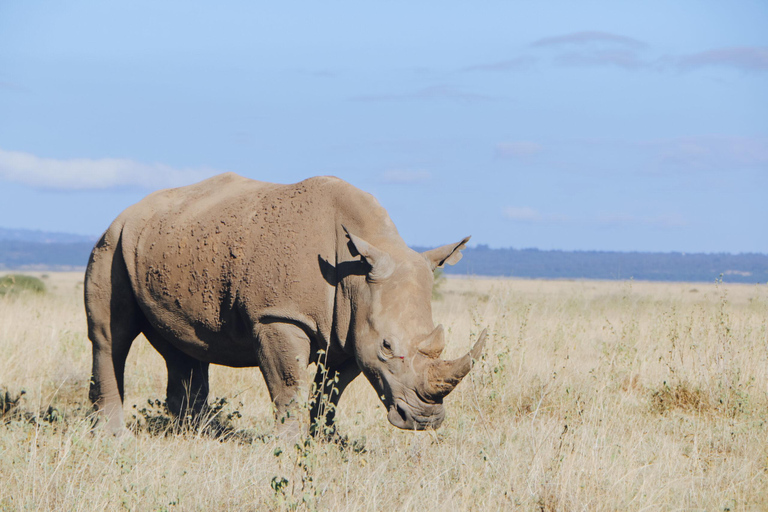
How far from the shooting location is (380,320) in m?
5.87

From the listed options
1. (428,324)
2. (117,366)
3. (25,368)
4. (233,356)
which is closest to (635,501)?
(428,324)

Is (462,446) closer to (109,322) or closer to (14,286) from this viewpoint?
(109,322)

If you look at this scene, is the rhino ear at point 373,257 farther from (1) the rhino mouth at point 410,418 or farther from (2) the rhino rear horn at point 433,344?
(1) the rhino mouth at point 410,418

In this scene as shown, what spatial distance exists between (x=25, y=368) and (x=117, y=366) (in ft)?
7.70

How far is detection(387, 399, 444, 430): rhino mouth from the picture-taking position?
567 centimetres

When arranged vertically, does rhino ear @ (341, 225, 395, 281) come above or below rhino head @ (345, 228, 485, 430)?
above

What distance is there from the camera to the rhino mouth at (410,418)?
567 cm

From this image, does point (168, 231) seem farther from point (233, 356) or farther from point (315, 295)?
point (315, 295)

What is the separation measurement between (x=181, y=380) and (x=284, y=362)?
213 centimetres

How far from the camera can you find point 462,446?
6.18 metres

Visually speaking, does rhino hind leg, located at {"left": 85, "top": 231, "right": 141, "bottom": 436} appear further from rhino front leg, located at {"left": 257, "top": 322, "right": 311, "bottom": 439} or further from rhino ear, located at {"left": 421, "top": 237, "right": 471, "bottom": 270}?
rhino ear, located at {"left": 421, "top": 237, "right": 471, "bottom": 270}

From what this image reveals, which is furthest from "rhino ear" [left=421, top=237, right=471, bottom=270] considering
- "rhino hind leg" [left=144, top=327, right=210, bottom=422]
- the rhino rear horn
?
"rhino hind leg" [left=144, top=327, right=210, bottom=422]

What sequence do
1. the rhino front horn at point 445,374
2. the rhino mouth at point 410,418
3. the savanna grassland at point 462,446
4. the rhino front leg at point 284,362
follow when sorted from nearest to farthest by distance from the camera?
the savanna grassland at point 462,446 → the rhino front horn at point 445,374 → the rhino mouth at point 410,418 → the rhino front leg at point 284,362

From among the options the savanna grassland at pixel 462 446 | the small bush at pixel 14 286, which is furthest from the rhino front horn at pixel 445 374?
the small bush at pixel 14 286
